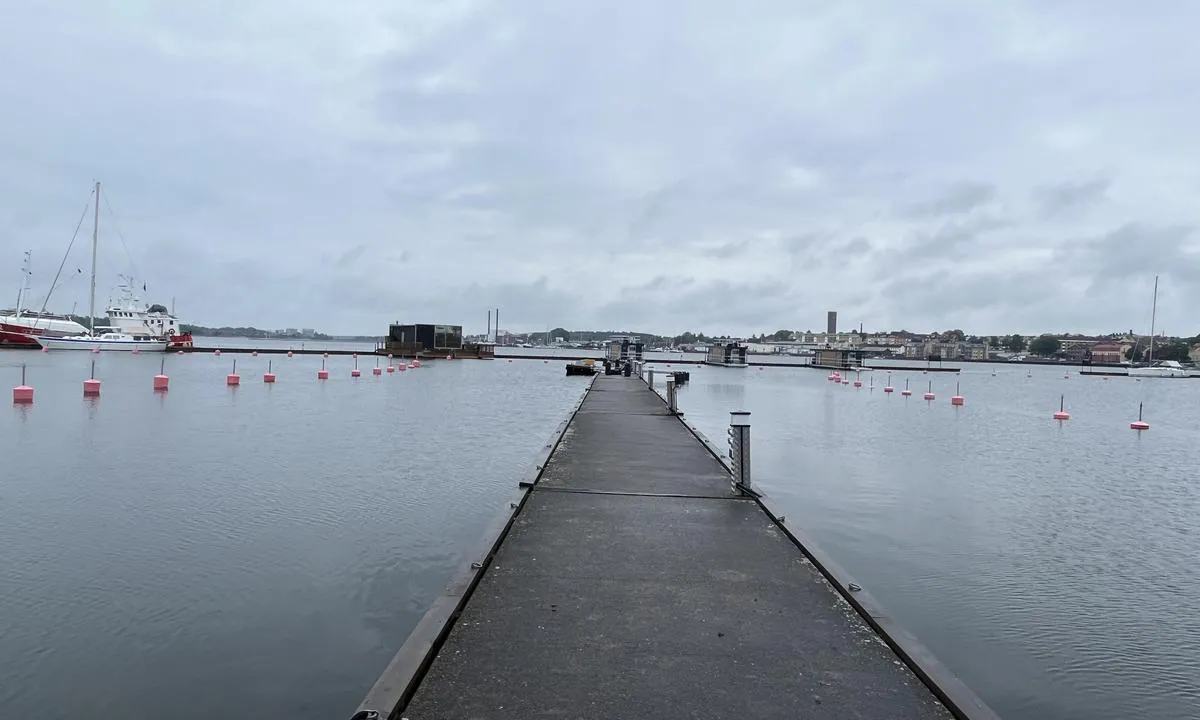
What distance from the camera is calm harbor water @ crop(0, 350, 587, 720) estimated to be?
5.51 m

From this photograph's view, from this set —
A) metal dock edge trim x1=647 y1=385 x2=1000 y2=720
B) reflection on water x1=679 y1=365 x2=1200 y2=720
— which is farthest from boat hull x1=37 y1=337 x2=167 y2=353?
metal dock edge trim x1=647 y1=385 x2=1000 y2=720

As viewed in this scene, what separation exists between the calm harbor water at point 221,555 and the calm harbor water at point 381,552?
0.11 feet

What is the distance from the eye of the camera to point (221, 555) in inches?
332

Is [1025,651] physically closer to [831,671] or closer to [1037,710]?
[1037,710]

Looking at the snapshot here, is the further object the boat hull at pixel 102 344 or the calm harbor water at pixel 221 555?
the boat hull at pixel 102 344

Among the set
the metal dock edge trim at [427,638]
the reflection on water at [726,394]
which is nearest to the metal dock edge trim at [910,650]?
the metal dock edge trim at [427,638]

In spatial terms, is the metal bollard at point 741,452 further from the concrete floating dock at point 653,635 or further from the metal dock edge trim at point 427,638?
the metal dock edge trim at point 427,638

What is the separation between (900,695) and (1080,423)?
106 feet

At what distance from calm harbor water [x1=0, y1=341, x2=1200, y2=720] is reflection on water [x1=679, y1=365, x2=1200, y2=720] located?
43 millimetres

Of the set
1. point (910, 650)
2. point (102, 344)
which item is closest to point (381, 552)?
point (910, 650)

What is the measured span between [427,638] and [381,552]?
4.38 metres

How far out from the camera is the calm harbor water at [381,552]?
577cm

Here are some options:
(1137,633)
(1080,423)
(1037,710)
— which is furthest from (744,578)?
(1080,423)

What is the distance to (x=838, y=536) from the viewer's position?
405 inches
